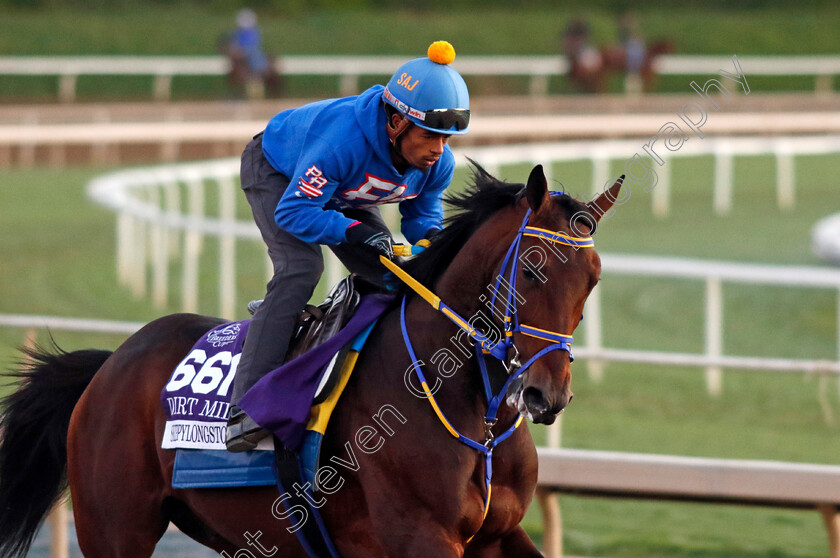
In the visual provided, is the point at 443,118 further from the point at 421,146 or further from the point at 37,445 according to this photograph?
the point at 37,445

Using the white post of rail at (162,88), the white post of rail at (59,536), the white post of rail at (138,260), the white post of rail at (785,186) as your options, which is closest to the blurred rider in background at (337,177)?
the white post of rail at (59,536)

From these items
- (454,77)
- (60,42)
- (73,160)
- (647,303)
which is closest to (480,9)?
(60,42)

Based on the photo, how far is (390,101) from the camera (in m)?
3.55

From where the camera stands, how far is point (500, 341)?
131 inches

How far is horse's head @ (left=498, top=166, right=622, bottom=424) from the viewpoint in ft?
10.2

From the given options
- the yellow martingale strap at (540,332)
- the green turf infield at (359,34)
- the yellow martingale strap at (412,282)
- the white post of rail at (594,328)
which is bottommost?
the white post of rail at (594,328)

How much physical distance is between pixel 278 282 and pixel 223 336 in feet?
1.11

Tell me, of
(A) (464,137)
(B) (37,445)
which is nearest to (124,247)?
(B) (37,445)

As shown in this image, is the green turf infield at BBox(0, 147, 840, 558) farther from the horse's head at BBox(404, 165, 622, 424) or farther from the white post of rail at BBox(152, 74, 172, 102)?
the white post of rail at BBox(152, 74, 172, 102)

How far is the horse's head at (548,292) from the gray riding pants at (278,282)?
1.72 ft

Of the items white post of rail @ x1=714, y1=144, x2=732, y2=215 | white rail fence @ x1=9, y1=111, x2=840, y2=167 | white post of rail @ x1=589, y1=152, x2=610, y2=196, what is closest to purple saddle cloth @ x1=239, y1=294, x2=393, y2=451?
white post of rail @ x1=589, y1=152, x2=610, y2=196

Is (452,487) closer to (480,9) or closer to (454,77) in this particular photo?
(454,77)

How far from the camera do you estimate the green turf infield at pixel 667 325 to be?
19.0 feet

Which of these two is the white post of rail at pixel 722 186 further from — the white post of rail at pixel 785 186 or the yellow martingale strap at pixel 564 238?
the yellow martingale strap at pixel 564 238
